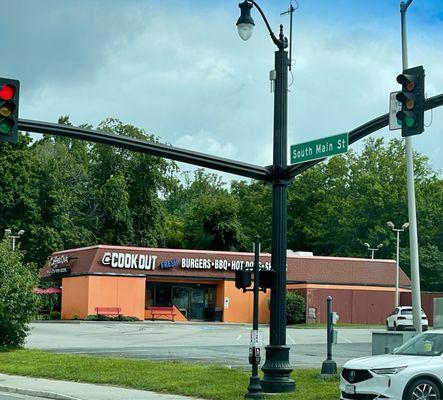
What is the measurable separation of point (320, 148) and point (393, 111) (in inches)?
63.1

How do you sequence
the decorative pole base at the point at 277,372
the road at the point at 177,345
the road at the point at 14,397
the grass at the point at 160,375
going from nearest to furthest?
the decorative pole base at the point at 277,372, the grass at the point at 160,375, the road at the point at 14,397, the road at the point at 177,345

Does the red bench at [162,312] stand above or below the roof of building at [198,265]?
below

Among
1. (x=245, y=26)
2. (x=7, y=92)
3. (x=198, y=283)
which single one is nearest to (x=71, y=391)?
(x=7, y=92)

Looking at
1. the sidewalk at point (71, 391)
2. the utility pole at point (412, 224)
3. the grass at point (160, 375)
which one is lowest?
the sidewalk at point (71, 391)

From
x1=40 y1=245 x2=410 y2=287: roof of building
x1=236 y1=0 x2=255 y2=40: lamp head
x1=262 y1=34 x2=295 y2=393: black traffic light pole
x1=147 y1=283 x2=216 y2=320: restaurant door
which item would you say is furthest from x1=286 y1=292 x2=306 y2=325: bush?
x1=236 y1=0 x2=255 y2=40: lamp head

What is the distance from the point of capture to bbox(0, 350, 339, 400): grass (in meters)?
17.1

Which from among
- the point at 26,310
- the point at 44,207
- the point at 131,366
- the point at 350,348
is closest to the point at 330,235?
the point at 44,207

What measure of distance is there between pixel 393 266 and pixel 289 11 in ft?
153

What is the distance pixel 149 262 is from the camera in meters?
57.6

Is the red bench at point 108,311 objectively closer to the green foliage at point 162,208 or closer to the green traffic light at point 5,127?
the green foliage at point 162,208

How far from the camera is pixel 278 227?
1738 cm

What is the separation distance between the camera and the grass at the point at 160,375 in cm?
1708

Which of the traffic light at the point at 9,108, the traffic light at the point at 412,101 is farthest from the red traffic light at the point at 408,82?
the traffic light at the point at 9,108

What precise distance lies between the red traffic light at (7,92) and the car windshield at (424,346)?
803 centimetres
